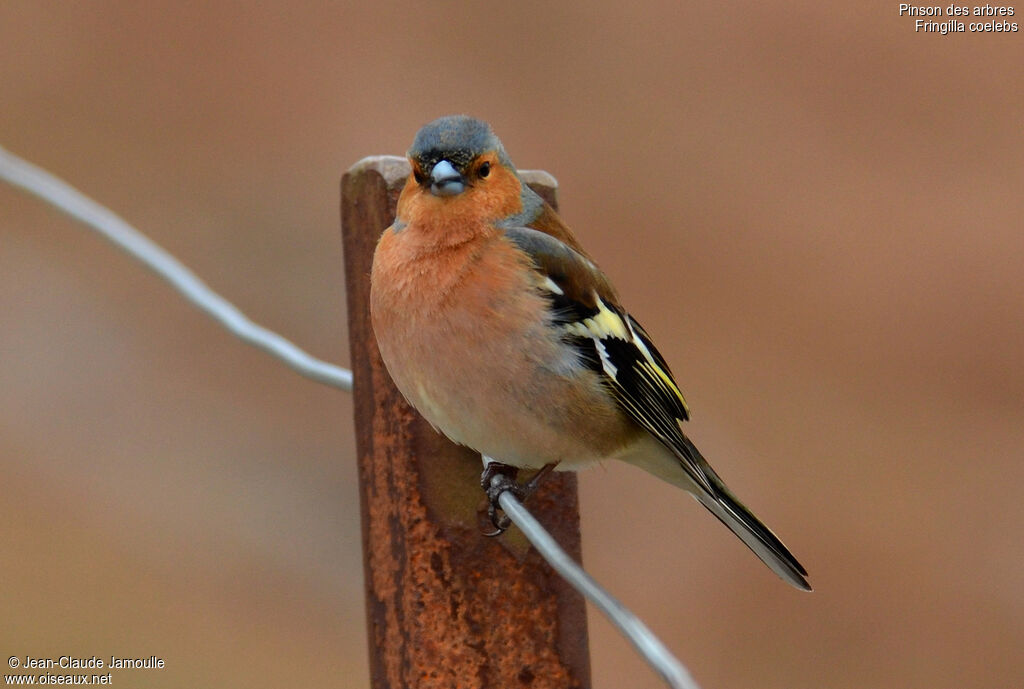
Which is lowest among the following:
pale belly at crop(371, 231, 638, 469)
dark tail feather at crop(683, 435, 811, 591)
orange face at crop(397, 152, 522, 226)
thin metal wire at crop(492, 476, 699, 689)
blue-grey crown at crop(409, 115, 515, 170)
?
thin metal wire at crop(492, 476, 699, 689)

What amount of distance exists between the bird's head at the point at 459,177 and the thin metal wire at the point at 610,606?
2.96 feet

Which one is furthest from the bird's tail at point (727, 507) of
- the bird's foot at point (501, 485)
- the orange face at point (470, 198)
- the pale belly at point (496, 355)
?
the orange face at point (470, 198)

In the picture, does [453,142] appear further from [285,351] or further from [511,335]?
[285,351]

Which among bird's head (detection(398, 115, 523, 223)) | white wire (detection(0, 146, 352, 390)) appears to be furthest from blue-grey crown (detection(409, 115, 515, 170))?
white wire (detection(0, 146, 352, 390))

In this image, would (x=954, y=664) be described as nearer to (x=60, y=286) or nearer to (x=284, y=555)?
(x=284, y=555)

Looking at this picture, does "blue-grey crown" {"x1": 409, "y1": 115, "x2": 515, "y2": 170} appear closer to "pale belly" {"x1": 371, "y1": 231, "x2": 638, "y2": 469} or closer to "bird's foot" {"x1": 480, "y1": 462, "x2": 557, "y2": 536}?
"pale belly" {"x1": 371, "y1": 231, "x2": 638, "y2": 469}

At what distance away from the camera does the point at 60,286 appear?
24.8 feet

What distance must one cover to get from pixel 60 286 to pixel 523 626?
600cm

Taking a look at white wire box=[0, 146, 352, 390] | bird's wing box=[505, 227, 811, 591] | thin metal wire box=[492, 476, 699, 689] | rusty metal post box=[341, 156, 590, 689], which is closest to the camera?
thin metal wire box=[492, 476, 699, 689]

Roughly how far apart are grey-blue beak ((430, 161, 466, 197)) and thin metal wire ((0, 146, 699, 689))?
502mm

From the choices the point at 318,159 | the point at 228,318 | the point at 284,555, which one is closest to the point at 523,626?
the point at 228,318

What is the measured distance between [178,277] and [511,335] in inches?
30.6

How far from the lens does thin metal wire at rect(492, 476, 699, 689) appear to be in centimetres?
157

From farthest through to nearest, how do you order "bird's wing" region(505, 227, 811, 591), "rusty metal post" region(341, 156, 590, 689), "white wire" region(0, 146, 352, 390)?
1. "bird's wing" region(505, 227, 811, 591)
2. "white wire" region(0, 146, 352, 390)
3. "rusty metal post" region(341, 156, 590, 689)
